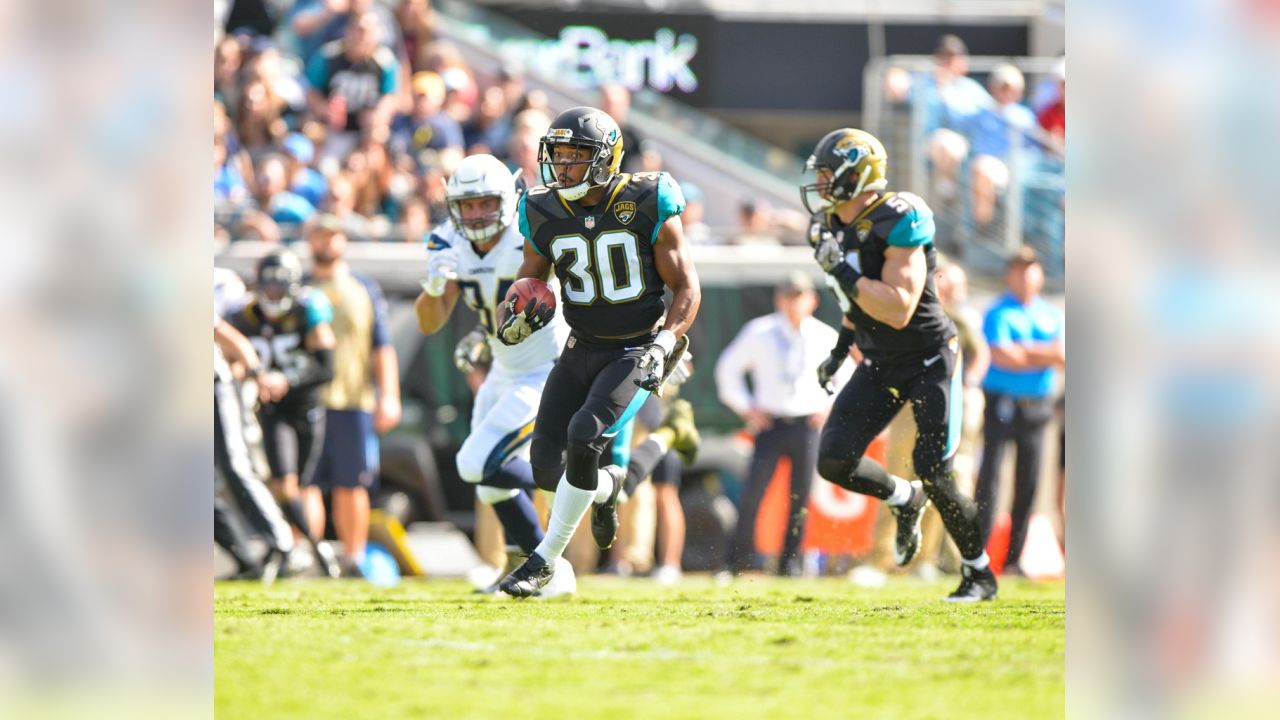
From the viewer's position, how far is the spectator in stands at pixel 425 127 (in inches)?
465

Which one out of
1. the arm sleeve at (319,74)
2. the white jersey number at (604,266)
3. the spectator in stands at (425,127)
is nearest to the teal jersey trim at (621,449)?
the white jersey number at (604,266)

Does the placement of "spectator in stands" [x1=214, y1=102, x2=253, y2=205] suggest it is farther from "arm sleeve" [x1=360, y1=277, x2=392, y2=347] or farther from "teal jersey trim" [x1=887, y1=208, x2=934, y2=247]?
"teal jersey trim" [x1=887, y1=208, x2=934, y2=247]

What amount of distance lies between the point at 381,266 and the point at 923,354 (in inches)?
177

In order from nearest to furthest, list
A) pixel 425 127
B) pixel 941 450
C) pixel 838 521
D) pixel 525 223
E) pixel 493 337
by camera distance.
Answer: pixel 525 223, pixel 941 450, pixel 493 337, pixel 838 521, pixel 425 127

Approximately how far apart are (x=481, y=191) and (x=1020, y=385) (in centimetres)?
397

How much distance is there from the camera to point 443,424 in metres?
10.2

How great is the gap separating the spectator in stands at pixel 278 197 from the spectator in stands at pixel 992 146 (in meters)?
4.77

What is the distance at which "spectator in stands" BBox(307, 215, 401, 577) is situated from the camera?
943cm

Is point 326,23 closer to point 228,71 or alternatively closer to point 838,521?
point 228,71

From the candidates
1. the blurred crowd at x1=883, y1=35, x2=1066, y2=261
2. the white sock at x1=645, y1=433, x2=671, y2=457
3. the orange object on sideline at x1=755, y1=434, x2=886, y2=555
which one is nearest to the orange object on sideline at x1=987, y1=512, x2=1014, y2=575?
the orange object on sideline at x1=755, y1=434, x2=886, y2=555

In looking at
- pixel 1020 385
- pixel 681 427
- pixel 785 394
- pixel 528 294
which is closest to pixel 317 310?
pixel 681 427

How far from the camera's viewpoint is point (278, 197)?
11031 mm
